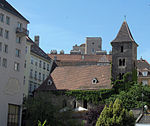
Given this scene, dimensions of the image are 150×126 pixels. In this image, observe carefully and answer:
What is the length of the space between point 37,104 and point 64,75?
64.9 ft

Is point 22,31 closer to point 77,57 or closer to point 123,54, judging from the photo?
point 123,54

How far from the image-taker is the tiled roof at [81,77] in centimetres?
7200

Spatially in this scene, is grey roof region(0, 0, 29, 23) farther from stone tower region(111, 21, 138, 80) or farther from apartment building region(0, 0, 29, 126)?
stone tower region(111, 21, 138, 80)

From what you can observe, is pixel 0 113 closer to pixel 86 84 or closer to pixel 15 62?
pixel 15 62

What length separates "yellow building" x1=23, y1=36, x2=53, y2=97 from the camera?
77250mm

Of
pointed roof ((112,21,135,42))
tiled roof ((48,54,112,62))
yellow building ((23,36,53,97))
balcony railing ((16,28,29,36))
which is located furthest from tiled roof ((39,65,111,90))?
tiled roof ((48,54,112,62))

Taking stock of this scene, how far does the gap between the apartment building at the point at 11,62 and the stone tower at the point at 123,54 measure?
1829cm

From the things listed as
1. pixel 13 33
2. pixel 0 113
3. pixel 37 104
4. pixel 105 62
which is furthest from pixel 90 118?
pixel 105 62

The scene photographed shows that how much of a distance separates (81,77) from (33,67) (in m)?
10.9

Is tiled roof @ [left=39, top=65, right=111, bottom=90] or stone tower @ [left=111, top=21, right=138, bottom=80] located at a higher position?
stone tower @ [left=111, top=21, right=138, bottom=80]

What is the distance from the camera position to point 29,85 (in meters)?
78.6

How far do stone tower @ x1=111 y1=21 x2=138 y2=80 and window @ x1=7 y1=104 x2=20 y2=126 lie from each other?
1945 cm

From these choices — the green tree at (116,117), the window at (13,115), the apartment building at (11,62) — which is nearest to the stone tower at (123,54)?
the apartment building at (11,62)

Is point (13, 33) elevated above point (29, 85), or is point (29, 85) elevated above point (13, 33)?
point (13, 33)
